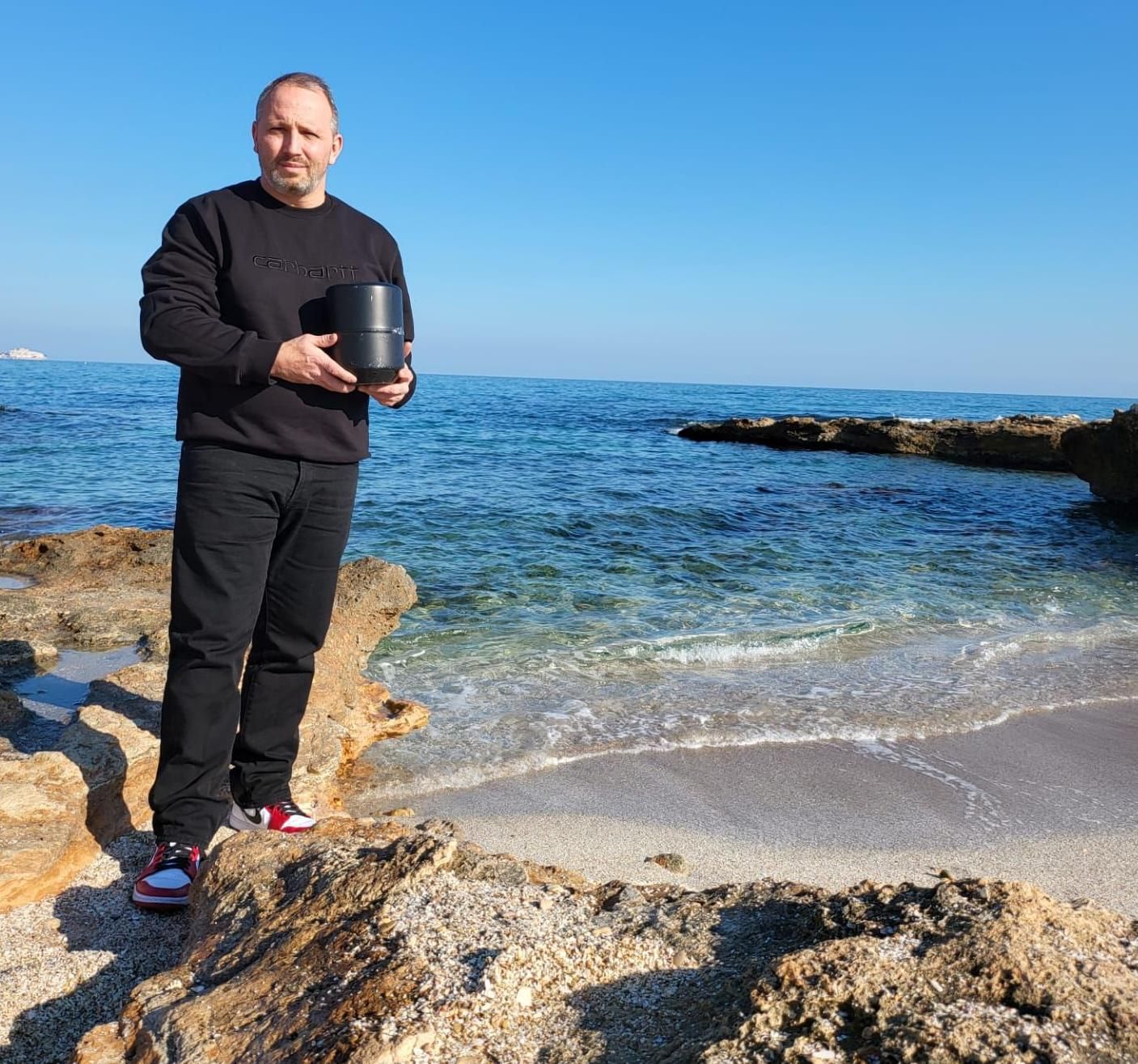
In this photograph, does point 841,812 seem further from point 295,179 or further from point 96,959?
point 295,179

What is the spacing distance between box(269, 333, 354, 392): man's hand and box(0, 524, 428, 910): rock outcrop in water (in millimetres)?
1588

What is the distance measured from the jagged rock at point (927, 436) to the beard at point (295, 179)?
61.1 ft

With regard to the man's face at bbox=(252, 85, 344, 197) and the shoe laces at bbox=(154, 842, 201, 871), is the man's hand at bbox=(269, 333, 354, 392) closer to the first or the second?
the man's face at bbox=(252, 85, 344, 197)

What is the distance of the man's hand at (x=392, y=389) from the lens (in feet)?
8.53

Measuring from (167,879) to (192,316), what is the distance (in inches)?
60.9

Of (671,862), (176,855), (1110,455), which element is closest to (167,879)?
(176,855)

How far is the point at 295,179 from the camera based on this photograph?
255cm

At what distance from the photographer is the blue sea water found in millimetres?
5125

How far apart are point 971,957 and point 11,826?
2.67 m

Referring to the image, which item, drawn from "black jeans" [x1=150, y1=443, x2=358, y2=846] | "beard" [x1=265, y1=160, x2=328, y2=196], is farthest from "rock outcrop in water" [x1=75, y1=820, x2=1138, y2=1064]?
"beard" [x1=265, y1=160, x2=328, y2=196]

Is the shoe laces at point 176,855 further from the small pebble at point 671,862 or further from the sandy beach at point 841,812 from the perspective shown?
the small pebble at point 671,862

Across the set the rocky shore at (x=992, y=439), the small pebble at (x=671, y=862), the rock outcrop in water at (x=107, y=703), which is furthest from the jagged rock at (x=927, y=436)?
the small pebble at (x=671, y=862)

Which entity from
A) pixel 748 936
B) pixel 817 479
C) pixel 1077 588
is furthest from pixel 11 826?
pixel 817 479

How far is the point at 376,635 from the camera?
20.3 feet
